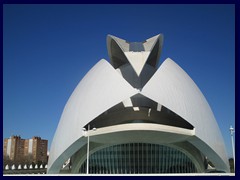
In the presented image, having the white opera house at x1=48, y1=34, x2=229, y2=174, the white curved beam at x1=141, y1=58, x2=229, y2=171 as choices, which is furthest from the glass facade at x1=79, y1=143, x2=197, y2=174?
the white curved beam at x1=141, y1=58, x2=229, y2=171

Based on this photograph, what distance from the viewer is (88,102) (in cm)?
2212

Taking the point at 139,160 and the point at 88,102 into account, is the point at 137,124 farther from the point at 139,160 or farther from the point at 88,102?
the point at 139,160

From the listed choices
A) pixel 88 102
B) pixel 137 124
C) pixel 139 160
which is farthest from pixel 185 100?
pixel 88 102

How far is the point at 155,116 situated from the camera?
23.7m

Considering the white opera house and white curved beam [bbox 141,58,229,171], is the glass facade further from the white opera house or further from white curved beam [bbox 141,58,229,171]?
white curved beam [bbox 141,58,229,171]

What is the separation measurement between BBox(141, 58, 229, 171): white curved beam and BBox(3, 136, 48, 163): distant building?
1798 inches

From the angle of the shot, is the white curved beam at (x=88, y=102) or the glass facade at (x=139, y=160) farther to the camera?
the glass facade at (x=139, y=160)

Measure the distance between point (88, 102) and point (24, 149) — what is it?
163 feet

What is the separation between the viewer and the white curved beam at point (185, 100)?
20.1 metres

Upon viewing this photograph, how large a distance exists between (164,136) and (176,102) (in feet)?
8.73

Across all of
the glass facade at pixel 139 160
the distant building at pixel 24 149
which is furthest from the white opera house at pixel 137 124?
the distant building at pixel 24 149

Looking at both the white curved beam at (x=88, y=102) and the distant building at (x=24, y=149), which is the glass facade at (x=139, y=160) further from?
the distant building at (x=24, y=149)

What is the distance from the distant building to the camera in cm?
5969

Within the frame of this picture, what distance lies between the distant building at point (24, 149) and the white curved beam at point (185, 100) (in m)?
45.7
